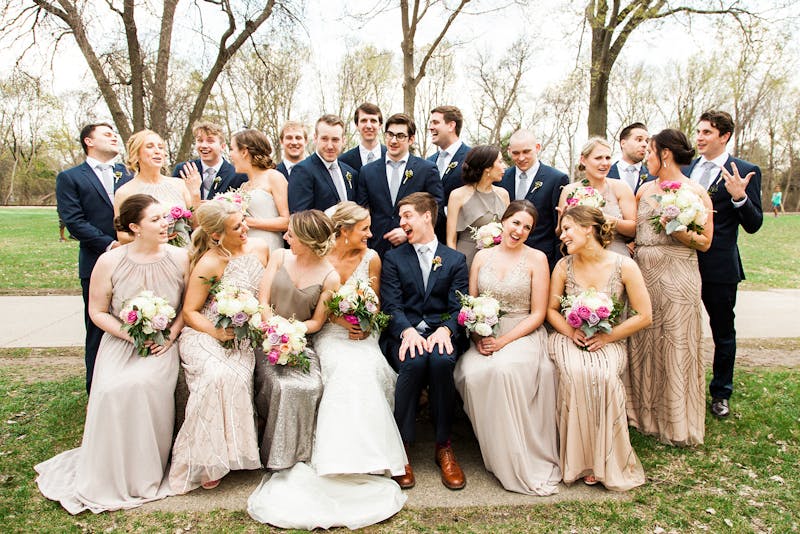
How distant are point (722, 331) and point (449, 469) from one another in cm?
313

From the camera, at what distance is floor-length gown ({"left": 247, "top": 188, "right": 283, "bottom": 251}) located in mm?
5268

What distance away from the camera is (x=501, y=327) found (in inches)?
175

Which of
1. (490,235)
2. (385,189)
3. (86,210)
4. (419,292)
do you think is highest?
(385,189)

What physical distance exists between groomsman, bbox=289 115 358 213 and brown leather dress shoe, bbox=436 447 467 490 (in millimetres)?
2717

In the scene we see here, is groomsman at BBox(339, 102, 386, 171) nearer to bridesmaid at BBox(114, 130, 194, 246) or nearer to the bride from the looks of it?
bridesmaid at BBox(114, 130, 194, 246)

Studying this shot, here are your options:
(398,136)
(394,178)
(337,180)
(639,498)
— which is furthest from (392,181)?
(639,498)

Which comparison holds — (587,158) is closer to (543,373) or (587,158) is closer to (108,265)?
(543,373)

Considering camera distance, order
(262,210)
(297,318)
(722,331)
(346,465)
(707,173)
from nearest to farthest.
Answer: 1. (346,465)
2. (297,318)
3. (707,173)
4. (722,331)
5. (262,210)

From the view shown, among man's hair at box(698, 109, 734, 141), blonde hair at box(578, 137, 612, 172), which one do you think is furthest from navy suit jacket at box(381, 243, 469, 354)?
man's hair at box(698, 109, 734, 141)

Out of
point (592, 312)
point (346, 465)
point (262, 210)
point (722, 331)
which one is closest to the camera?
point (346, 465)

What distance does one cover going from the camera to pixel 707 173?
498 cm

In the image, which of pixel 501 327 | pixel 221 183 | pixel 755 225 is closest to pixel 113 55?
pixel 221 183

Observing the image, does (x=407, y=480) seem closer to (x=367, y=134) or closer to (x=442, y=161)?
(x=442, y=161)

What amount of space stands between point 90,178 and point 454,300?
3.82m
